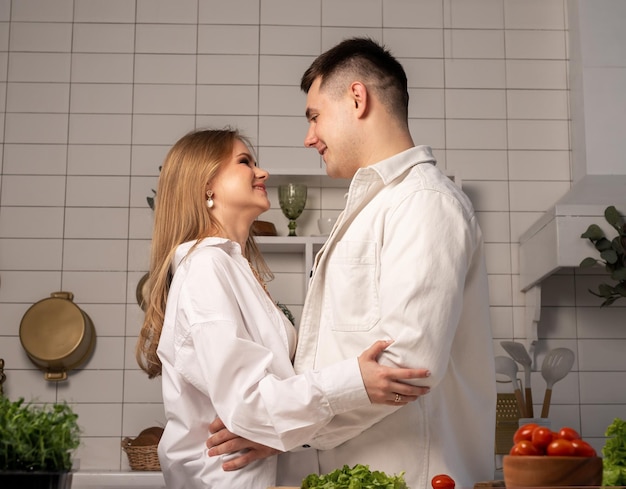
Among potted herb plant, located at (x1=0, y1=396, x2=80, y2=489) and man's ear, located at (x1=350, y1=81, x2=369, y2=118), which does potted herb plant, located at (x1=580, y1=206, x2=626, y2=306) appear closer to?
man's ear, located at (x1=350, y1=81, x2=369, y2=118)

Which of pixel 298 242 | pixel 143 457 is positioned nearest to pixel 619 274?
pixel 298 242

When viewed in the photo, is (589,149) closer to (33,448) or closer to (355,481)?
(355,481)

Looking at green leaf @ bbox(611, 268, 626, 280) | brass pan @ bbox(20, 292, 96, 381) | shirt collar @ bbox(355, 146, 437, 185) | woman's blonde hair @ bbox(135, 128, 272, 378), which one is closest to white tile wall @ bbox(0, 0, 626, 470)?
brass pan @ bbox(20, 292, 96, 381)

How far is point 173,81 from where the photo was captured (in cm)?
420

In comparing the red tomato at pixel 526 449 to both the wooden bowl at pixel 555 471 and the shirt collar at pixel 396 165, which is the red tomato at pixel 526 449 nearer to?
the wooden bowl at pixel 555 471

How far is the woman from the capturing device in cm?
183

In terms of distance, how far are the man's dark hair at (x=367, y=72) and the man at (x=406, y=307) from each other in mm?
36

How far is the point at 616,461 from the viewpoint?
1583 millimetres

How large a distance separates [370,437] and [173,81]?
2633 mm

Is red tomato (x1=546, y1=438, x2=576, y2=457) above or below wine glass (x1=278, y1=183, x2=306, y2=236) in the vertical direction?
below

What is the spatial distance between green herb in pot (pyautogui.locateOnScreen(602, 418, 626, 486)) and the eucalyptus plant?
867mm

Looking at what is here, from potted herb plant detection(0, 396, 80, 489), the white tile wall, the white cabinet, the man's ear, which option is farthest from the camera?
the white tile wall

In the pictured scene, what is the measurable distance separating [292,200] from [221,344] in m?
2.00

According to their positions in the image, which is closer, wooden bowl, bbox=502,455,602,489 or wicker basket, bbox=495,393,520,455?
wooden bowl, bbox=502,455,602,489
